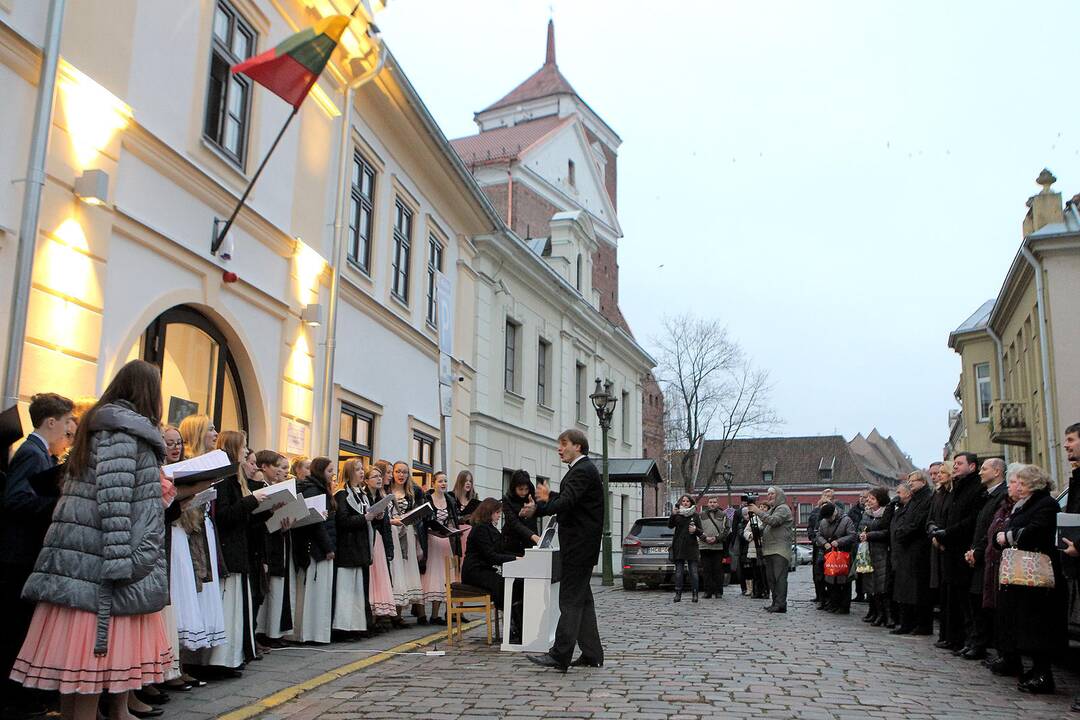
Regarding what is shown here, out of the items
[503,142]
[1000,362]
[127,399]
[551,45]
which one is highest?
[551,45]

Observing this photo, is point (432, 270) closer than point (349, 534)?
No

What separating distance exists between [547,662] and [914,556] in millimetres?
5100

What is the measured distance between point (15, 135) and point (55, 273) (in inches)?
43.4

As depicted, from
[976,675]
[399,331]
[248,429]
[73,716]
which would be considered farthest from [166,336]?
[976,675]

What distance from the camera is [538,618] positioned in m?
9.15

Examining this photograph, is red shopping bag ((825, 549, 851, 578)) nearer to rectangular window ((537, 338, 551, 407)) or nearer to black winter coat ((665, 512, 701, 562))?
black winter coat ((665, 512, 701, 562))

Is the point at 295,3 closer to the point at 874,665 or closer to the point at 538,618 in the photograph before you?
the point at 538,618

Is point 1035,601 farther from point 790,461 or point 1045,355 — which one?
point 790,461

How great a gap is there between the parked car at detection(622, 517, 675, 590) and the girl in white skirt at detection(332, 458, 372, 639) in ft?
34.3

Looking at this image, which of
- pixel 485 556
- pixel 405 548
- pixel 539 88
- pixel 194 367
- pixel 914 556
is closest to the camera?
pixel 485 556

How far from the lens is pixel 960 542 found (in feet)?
31.3

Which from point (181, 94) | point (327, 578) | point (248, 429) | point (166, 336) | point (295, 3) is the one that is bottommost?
point (327, 578)

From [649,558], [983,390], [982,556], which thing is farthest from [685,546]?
[983,390]

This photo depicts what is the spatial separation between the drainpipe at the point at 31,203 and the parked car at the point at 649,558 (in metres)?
14.2
